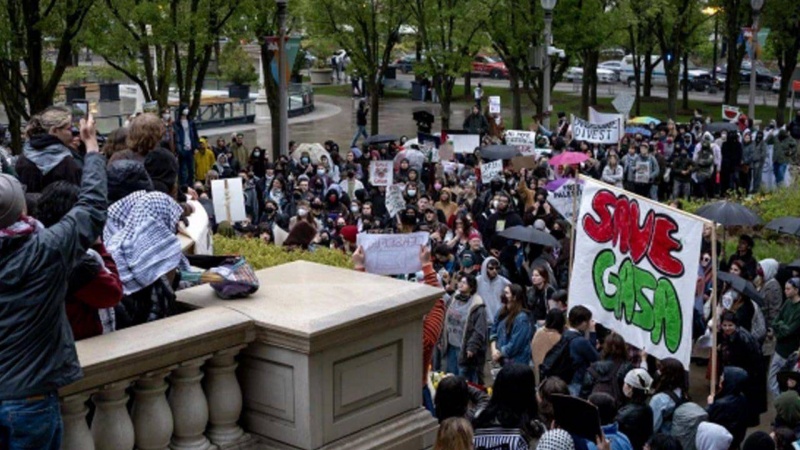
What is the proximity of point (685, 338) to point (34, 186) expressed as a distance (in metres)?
5.48

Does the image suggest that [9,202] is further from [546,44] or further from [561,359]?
[546,44]

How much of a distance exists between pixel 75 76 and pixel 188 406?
4465cm

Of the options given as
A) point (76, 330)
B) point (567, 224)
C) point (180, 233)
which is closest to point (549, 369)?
point (180, 233)

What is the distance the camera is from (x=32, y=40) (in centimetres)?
2147

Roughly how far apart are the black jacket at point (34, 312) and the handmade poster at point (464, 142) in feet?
68.9

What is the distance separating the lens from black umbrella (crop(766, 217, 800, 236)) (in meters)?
15.2

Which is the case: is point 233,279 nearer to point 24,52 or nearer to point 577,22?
point 24,52

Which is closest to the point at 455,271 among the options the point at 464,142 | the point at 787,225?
the point at 787,225

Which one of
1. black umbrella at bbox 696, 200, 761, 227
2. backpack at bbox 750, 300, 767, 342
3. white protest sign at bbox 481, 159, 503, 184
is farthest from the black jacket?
white protest sign at bbox 481, 159, 503, 184

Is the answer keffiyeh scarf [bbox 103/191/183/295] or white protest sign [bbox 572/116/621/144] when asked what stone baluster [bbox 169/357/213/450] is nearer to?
keffiyeh scarf [bbox 103/191/183/295]

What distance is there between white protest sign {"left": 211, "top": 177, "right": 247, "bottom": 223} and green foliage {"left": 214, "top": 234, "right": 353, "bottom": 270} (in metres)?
7.64

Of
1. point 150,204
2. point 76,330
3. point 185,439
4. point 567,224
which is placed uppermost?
point 150,204

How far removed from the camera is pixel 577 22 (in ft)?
110

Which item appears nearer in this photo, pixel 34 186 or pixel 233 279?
pixel 233 279
